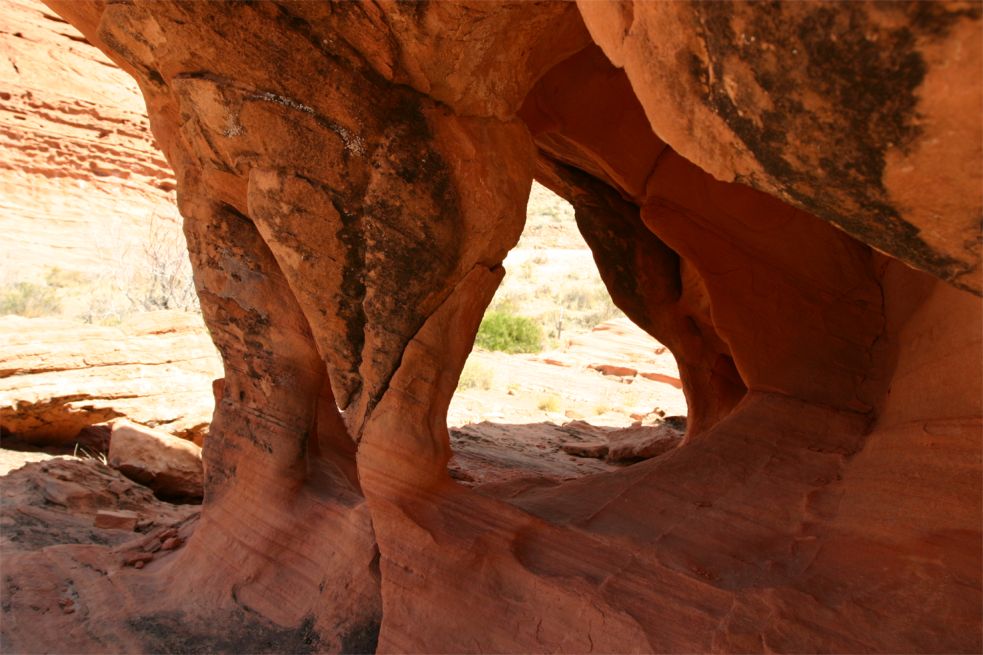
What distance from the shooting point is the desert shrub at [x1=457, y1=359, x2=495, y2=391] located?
11047 mm

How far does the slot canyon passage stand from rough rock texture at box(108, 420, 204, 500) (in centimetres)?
162

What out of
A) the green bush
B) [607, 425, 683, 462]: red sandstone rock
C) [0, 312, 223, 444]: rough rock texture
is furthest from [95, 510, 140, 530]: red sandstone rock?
the green bush

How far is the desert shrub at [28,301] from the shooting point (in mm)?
11242

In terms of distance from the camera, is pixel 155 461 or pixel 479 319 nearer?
pixel 479 319

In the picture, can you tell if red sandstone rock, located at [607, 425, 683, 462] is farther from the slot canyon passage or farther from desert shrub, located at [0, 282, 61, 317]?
desert shrub, located at [0, 282, 61, 317]

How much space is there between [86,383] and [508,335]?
36.1 feet

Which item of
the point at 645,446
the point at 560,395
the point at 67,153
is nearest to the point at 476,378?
the point at 560,395

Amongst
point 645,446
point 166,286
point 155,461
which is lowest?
point 155,461

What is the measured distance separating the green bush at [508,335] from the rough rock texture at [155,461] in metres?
10.1

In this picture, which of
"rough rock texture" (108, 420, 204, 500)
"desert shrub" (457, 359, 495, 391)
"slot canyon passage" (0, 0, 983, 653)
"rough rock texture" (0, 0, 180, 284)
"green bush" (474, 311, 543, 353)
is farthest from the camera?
"rough rock texture" (0, 0, 180, 284)

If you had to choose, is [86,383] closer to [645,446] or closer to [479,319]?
[479,319]

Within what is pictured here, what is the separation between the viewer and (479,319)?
3.39 meters

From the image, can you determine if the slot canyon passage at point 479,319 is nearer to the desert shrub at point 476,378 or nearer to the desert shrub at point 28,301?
the desert shrub at point 476,378

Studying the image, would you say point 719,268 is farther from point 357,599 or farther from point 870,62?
point 870,62
